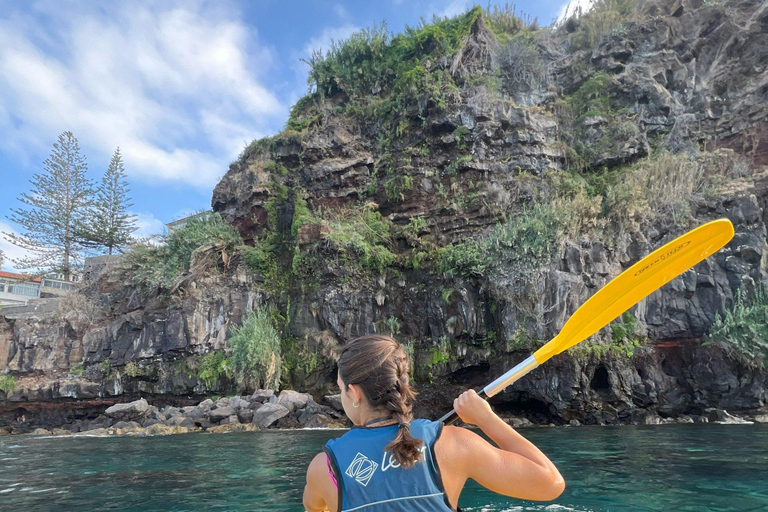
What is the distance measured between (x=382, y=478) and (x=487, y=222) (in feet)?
58.1

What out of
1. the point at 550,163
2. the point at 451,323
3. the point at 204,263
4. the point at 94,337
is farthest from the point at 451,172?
the point at 94,337

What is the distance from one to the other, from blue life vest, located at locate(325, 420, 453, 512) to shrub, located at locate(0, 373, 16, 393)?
23.9m

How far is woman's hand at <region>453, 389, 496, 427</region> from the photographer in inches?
61.8

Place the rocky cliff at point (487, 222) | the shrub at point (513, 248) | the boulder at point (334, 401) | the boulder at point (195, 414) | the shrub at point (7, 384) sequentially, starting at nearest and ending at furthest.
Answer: the rocky cliff at point (487, 222)
the boulder at point (195, 414)
the shrub at point (513, 248)
the boulder at point (334, 401)
the shrub at point (7, 384)

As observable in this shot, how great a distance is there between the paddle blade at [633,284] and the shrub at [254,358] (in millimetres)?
15642

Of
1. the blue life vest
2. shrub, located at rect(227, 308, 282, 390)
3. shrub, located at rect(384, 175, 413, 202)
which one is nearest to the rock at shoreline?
shrub, located at rect(384, 175, 413, 202)

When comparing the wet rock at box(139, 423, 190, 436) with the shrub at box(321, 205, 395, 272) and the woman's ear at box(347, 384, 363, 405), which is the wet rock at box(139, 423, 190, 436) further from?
the woman's ear at box(347, 384, 363, 405)

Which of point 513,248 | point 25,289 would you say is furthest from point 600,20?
point 25,289

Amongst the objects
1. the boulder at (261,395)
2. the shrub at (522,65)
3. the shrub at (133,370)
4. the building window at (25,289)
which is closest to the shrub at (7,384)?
the shrub at (133,370)

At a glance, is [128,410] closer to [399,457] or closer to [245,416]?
[245,416]

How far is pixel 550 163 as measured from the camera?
19.5m

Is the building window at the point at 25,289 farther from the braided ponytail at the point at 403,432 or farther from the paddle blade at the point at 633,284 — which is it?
the braided ponytail at the point at 403,432

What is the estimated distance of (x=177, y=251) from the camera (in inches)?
842

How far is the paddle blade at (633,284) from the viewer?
261 cm
